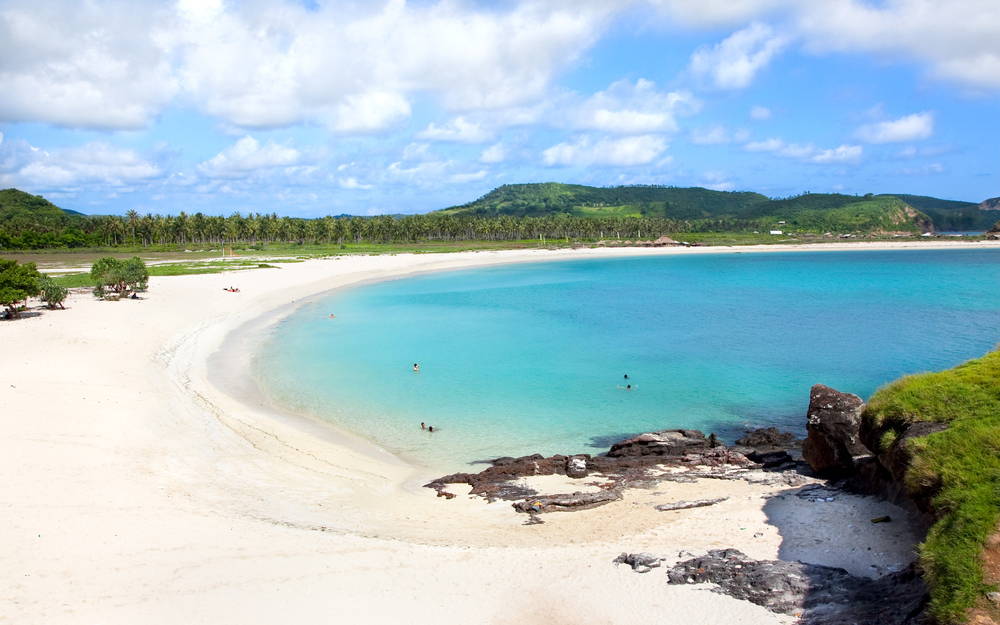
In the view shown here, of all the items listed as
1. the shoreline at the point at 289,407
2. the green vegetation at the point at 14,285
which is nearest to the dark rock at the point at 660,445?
the shoreline at the point at 289,407

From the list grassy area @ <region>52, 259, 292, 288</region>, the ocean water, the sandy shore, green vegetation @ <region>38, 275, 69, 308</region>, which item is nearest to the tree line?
grassy area @ <region>52, 259, 292, 288</region>

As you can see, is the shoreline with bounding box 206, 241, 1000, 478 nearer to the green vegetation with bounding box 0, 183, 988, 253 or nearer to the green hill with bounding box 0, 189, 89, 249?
the green vegetation with bounding box 0, 183, 988, 253

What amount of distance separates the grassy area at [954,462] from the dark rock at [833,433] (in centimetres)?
124

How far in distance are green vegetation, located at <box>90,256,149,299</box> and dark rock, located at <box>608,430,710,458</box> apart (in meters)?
41.1

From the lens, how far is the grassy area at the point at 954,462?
296 inches

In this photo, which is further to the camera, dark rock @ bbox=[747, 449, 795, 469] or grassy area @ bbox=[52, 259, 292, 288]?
grassy area @ bbox=[52, 259, 292, 288]

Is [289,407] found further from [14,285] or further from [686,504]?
[14,285]

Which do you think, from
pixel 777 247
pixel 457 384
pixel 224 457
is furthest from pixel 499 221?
pixel 224 457

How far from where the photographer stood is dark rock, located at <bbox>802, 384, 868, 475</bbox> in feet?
46.2

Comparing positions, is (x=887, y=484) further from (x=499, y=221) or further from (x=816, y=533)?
(x=499, y=221)

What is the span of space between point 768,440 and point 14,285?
39.0 metres

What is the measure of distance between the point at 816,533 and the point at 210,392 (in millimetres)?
21537

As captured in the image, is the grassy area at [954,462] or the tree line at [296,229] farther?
the tree line at [296,229]

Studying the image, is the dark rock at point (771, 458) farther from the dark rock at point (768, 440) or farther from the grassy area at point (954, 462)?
the grassy area at point (954, 462)
